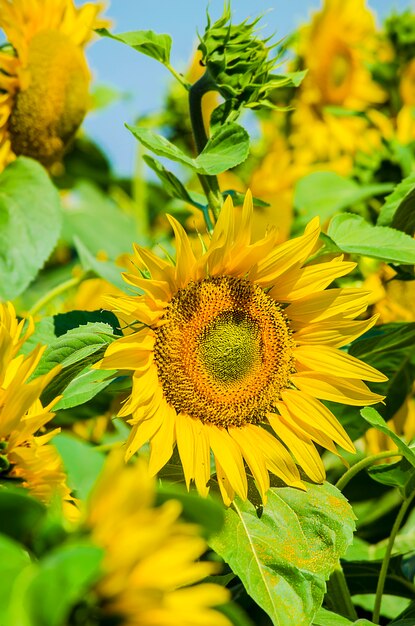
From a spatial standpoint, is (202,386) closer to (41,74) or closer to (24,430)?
(24,430)

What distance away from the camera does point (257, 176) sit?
67.2 inches

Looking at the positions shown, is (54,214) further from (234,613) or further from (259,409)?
(234,613)

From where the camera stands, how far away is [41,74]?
1.17 meters

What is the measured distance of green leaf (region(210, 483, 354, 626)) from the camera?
0.68m

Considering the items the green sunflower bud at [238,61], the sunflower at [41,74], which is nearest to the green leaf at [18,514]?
the green sunflower bud at [238,61]

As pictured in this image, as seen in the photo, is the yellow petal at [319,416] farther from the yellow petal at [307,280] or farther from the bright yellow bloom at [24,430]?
the bright yellow bloom at [24,430]

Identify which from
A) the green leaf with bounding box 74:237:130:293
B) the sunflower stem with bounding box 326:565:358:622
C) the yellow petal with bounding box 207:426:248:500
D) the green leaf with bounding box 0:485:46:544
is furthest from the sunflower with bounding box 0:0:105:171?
the green leaf with bounding box 0:485:46:544

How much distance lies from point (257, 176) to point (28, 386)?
1.17 meters

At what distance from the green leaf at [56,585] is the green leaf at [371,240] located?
49cm

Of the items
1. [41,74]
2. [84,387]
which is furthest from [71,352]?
[41,74]

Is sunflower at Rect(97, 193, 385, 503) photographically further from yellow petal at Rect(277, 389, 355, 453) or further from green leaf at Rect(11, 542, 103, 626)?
green leaf at Rect(11, 542, 103, 626)

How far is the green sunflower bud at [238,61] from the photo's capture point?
0.80 metres

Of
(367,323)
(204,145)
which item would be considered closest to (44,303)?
(204,145)

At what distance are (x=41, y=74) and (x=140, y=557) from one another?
0.88 m
